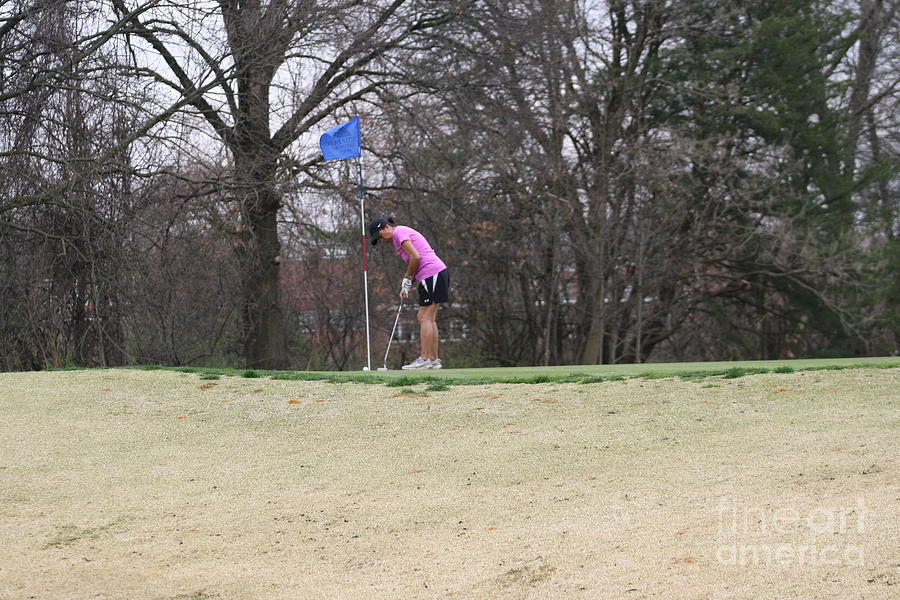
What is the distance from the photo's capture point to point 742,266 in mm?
23562

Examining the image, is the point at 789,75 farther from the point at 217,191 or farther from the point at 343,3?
the point at 217,191

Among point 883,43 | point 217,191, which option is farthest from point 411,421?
point 883,43

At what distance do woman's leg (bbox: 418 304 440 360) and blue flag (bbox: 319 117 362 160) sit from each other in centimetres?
316

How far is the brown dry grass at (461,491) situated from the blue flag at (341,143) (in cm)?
480

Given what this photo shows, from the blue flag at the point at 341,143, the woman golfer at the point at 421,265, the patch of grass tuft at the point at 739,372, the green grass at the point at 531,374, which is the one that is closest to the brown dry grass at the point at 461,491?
the patch of grass tuft at the point at 739,372

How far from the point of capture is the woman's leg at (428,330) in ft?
37.4

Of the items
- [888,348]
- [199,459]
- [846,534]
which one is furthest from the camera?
[888,348]

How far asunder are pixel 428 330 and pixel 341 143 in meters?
3.54

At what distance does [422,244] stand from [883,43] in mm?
20729

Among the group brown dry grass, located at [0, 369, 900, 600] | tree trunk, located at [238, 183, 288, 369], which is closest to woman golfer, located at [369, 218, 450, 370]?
brown dry grass, located at [0, 369, 900, 600]

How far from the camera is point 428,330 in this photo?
11586mm

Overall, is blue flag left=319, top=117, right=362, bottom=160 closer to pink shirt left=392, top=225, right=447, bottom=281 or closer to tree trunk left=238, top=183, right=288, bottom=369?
pink shirt left=392, top=225, right=447, bottom=281

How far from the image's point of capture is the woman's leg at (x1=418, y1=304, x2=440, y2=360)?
11414mm

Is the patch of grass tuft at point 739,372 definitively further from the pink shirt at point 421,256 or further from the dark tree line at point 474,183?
the dark tree line at point 474,183
